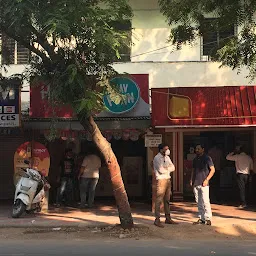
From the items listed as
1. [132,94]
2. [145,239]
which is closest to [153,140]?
[132,94]

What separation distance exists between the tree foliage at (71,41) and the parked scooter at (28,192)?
2.78m

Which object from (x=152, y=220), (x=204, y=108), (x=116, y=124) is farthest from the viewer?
(x=116, y=124)

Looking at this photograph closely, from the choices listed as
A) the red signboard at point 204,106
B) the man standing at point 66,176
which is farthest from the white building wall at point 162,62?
the man standing at point 66,176

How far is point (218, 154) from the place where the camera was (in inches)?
547

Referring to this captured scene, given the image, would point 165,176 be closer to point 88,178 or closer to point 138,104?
point 138,104

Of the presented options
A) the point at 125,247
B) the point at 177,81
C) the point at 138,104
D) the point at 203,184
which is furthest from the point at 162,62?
the point at 125,247

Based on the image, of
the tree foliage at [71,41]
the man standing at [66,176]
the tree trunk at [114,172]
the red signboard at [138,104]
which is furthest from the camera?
the man standing at [66,176]

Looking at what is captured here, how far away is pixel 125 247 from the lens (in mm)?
7789

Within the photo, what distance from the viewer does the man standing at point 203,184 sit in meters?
9.59

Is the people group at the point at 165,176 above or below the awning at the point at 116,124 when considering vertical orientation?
below

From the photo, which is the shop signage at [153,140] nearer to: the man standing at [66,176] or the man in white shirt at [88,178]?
the man in white shirt at [88,178]

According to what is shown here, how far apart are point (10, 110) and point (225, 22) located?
5.91 meters

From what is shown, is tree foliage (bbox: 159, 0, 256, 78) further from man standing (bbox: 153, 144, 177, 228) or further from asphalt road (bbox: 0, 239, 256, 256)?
asphalt road (bbox: 0, 239, 256, 256)

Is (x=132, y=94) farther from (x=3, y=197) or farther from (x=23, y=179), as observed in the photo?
(x=3, y=197)
